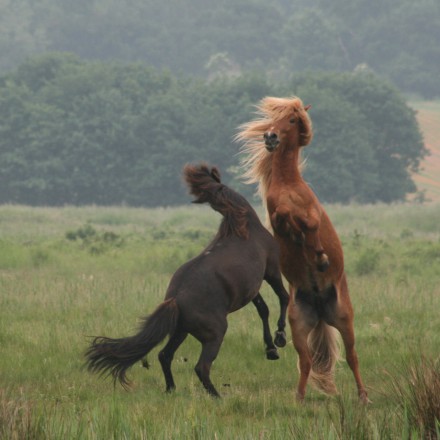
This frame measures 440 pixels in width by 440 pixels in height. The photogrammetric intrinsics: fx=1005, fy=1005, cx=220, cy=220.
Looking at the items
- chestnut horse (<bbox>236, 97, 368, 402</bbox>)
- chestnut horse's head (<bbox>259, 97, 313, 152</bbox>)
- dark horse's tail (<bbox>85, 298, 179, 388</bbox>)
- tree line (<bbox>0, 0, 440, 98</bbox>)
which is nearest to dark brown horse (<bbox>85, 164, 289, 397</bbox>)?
dark horse's tail (<bbox>85, 298, 179, 388</bbox>)

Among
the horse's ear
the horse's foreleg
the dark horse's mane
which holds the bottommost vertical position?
the horse's foreleg

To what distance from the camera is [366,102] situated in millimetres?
59719

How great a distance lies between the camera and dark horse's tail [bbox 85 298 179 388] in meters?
7.50

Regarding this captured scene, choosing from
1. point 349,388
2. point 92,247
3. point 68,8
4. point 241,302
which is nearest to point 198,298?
point 241,302

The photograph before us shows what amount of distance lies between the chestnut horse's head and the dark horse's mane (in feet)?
2.05

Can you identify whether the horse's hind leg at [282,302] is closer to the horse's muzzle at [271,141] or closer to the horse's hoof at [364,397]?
the horse's hoof at [364,397]

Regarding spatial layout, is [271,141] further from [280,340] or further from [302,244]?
[280,340]

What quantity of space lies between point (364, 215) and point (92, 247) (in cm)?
1721

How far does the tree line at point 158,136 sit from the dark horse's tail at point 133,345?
44302 millimetres

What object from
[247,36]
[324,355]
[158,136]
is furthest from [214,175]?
[247,36]

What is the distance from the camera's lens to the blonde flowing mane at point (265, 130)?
25.5 feet

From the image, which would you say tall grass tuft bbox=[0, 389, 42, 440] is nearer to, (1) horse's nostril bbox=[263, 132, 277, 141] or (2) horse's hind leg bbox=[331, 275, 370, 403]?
(1) horse's nostril bbox=[263, 132, 277, 141]

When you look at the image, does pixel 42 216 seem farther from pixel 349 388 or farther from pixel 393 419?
pixel 393 419

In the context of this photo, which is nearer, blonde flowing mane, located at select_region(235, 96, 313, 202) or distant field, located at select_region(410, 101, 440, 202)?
blonde flowing mane, located at select_region(235, 96, 313, 202)
